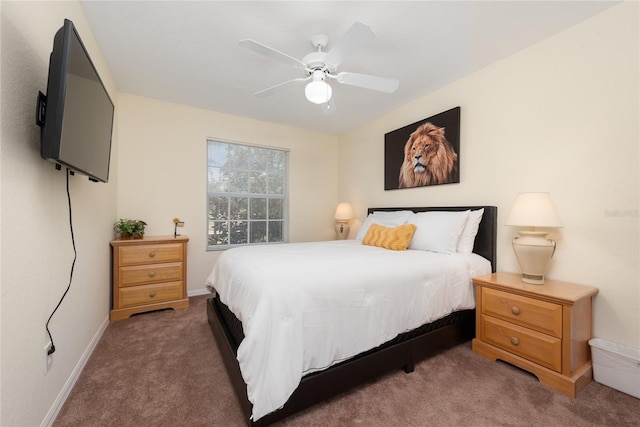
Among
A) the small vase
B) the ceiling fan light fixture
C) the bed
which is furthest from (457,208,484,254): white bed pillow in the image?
the small vase

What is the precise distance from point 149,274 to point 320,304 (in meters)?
2.30

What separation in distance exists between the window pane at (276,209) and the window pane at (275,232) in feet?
0.32

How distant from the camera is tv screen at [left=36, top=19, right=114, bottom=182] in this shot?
106cm

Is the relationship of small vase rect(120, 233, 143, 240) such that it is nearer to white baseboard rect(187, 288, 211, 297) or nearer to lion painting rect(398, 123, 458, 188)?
white baseboard rect(187, 288, 211, 297)

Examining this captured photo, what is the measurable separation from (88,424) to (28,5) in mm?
2031

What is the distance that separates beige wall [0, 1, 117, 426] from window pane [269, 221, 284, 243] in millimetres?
2520

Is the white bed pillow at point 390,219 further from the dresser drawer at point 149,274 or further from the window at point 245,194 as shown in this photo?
the dresser drawer at point 149,274

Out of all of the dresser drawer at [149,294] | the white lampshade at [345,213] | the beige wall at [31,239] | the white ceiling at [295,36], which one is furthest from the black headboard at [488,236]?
the dresser drawer at [149,294]

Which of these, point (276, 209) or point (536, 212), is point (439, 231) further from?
point (276, 209)

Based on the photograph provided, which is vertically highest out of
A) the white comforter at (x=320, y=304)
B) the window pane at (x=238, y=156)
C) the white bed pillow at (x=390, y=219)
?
the window pane at (x=238, y=156)

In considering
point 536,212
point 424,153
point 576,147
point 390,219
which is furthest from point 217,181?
point 576,147

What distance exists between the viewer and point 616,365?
1617mm

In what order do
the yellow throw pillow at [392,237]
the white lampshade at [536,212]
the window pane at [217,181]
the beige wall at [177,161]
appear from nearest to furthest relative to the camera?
the white lampshade at [536,212] → the yellow throw pillow at [392,237] → the beige wall at [177,161] → the window pane at [217,181]

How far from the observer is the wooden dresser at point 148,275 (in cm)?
265
